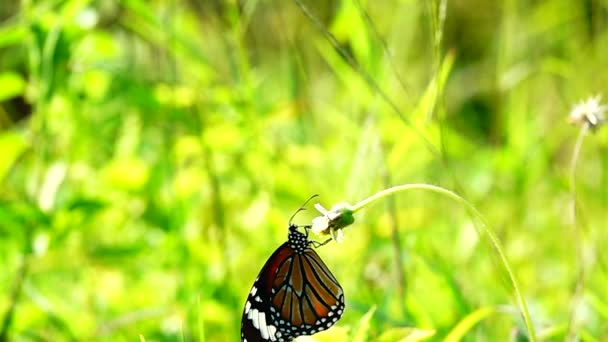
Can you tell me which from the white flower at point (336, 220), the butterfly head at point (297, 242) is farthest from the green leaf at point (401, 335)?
the butterfly head at point (297, 242)

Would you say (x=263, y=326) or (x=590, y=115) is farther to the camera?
(x=263, y=326)

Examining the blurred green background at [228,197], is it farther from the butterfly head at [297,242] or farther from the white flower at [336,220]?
the white flower at [336,220]

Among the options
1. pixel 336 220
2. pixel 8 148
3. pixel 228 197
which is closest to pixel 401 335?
pixel 336 220

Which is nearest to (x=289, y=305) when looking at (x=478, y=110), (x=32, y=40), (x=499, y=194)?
(x=32, y=40)

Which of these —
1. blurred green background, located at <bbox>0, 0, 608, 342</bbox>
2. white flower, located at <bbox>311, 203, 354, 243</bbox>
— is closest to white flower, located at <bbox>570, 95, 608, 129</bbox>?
blurred green background, located at <bbox>0, 0, 608, 342</bbox>

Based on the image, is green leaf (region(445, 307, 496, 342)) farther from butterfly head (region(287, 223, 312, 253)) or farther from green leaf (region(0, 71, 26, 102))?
green leaf (region(0, 71, 26, 102))

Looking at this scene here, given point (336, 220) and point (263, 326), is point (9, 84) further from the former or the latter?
point (336, 220)

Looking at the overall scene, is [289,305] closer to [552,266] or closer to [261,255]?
[261,255]
